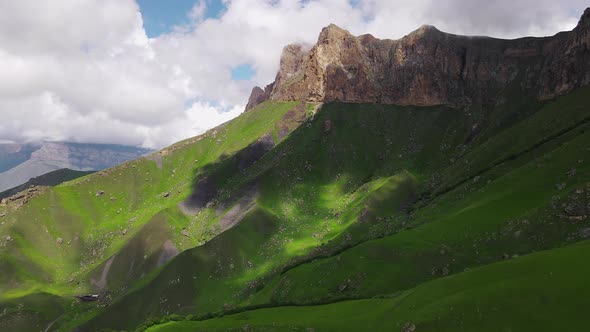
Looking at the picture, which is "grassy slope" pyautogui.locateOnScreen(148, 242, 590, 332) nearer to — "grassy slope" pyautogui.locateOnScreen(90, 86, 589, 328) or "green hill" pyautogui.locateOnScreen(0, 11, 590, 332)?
"green hill" pyautogui.locateOnScreen(0, 11, 590, 332)

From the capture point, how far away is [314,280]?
101312 millimetres

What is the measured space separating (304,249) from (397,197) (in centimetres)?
5160

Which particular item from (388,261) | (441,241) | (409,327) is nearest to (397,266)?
(388,261)

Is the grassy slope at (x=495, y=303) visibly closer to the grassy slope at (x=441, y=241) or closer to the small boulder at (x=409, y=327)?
the small boulder at (x=409, y=327)

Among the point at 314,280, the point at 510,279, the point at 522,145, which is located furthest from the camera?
the point at 522,145

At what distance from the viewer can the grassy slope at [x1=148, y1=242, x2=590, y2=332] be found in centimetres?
4059

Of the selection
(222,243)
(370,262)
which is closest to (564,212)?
(370,262)

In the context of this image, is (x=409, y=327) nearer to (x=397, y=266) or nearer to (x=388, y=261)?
(x=397, y=266)

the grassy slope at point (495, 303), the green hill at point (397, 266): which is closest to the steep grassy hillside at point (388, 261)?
the grassy slope at point (495, 303)

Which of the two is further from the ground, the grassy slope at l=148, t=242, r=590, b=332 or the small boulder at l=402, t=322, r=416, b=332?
the grassy slope at l=148, t=242, r=590, b=332

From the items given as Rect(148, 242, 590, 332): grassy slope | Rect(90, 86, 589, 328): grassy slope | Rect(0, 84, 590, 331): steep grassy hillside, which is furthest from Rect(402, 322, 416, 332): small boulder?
Rect(90, 86, 589, 328): grassy slope

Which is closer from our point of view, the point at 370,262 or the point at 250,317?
the point at 250,317

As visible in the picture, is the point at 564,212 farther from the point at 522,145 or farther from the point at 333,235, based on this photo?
the point at 333,235

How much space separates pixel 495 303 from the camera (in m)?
44.8
